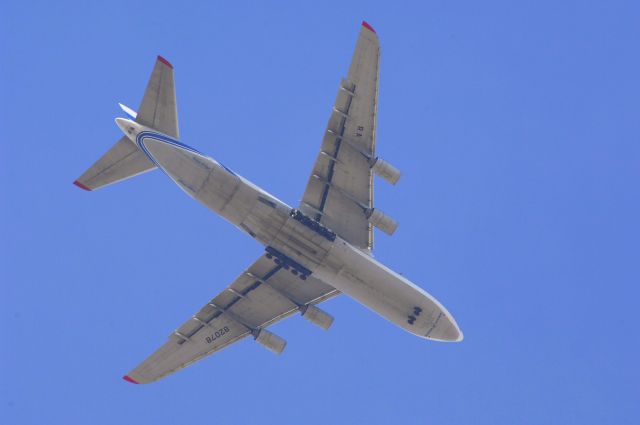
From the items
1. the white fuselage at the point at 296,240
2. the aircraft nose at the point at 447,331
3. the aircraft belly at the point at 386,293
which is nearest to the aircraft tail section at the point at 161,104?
the white fuselage at the point at 296,240

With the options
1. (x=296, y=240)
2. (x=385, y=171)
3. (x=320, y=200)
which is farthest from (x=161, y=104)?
(x=385, y=171)

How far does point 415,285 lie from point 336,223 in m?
5.38

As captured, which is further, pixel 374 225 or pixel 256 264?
pixel 256 264

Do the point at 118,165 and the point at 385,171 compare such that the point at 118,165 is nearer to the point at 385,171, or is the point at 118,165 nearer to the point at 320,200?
the point at 320,200

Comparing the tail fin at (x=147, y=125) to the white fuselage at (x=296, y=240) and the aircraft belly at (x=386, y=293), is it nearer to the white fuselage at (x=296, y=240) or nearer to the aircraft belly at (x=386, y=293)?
the white fuselage at (x=296, y=240)

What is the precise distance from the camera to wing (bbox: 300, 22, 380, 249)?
38.8 m

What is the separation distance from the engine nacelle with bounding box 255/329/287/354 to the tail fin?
1184 cm

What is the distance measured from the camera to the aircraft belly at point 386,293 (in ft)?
139

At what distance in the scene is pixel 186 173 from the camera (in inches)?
1580

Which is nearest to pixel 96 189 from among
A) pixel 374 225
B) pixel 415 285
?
pixel 374 225

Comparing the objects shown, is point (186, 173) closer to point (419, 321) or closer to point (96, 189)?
point (96, 189)

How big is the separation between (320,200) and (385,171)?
12.5 ft

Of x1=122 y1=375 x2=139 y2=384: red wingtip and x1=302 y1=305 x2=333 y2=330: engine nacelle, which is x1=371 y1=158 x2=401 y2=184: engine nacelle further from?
x1=122 y1=375 x2=139 y2=384: red wingtip

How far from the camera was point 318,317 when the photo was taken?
4619 centimetres
